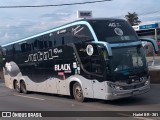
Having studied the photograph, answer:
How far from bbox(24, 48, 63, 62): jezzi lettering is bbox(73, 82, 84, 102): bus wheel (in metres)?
1.86

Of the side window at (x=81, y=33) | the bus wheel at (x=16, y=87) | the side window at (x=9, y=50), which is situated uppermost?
the side window at (x=81, y=33)

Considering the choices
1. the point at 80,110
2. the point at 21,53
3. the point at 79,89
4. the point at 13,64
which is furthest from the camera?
the point at 13,64

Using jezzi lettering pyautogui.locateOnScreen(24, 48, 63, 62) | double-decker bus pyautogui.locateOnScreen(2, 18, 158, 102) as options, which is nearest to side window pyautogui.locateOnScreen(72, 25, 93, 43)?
double-decker bus pyautogui.locateOnScreen(2, 18, 158, 102)

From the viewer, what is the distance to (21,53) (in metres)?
Result: 21.2

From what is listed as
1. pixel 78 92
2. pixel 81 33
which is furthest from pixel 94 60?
pixel 78 92

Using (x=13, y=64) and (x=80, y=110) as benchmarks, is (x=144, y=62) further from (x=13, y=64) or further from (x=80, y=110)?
(x=13, y=64)

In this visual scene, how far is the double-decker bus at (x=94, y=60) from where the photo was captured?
526 inches

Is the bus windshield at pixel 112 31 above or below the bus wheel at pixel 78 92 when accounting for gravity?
above

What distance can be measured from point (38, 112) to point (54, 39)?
195 inches

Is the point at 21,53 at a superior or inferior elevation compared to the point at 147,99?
superior

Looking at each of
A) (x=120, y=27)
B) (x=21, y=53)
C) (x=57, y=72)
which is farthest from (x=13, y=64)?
(x=120, y=27)

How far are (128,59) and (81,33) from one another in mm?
2312

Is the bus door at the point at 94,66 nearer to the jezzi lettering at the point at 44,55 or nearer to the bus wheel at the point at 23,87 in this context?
the jezzi lettering at the point at 44,55

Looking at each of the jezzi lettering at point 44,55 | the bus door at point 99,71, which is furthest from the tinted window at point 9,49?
the bus door at point 99,71
